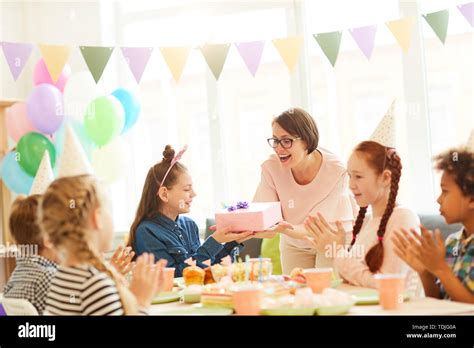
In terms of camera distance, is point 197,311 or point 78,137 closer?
point 197,311

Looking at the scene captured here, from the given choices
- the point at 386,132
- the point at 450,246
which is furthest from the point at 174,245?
the point at 450,246

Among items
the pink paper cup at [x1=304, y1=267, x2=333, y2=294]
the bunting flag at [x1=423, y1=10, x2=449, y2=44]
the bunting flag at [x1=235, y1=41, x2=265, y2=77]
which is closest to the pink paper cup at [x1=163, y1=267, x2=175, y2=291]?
the pink paper cup at [x1=304, y1=267, x2=333, y2=294]

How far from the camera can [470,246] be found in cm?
181

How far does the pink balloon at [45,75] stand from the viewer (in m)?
2.49

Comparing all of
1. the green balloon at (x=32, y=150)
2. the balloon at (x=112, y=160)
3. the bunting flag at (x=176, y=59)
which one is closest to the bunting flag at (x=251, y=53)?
the bunting flag at (x=176, y=59)

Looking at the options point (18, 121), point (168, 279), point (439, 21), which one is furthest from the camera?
point (18, 121)

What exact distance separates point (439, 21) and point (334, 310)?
3.38 ft

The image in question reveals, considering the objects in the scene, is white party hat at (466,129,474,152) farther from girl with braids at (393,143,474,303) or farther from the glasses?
the glasses

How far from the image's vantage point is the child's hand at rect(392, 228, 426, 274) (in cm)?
188

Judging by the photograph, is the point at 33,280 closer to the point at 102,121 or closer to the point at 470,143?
the point at 102,121

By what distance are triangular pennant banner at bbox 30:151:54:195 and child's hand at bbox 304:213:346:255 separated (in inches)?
31.0

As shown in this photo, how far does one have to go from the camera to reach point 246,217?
2150 mm

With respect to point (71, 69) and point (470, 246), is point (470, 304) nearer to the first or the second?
point (470, 246)

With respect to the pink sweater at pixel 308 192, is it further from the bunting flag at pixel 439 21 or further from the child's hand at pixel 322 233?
the bunting flag at pixel 439 21
